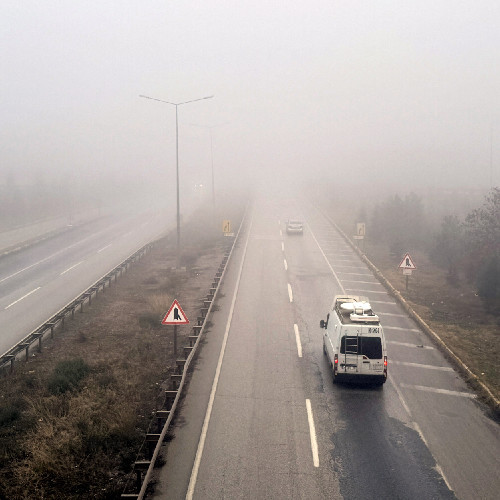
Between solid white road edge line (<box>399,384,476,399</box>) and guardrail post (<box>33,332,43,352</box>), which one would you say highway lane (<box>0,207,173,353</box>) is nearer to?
guardrail post (<box>33,332,43,352</box>)

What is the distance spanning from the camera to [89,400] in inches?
559

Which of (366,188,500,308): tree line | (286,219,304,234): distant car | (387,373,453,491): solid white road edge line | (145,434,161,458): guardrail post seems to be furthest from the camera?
(286,219,304,234): distant car

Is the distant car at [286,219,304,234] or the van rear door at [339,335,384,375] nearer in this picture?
the van rear door at [339,335,384,375]

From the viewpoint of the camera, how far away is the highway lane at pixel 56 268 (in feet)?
78.5

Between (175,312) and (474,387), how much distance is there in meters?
Answer: 9.57

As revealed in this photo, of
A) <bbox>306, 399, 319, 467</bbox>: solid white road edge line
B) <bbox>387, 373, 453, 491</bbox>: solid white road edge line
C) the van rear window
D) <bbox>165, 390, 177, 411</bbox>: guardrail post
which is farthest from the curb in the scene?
<bbox>165, 390, 177, 411</bbox>: guardrail post

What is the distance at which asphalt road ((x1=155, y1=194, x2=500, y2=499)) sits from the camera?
1030 cm

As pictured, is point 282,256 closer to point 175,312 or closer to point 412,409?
point 175,312

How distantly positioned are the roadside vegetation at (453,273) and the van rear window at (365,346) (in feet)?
12.2

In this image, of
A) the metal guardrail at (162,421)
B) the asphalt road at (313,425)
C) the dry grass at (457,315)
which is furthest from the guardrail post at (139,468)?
the dry grass at (457,315)

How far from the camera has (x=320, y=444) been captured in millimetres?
11836

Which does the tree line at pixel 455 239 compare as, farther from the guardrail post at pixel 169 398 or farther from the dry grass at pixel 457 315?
the guardrail post at pixel 169 398

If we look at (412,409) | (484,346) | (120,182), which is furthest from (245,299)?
(120,182)

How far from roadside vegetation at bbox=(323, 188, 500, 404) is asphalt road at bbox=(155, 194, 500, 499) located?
1.60 metres
